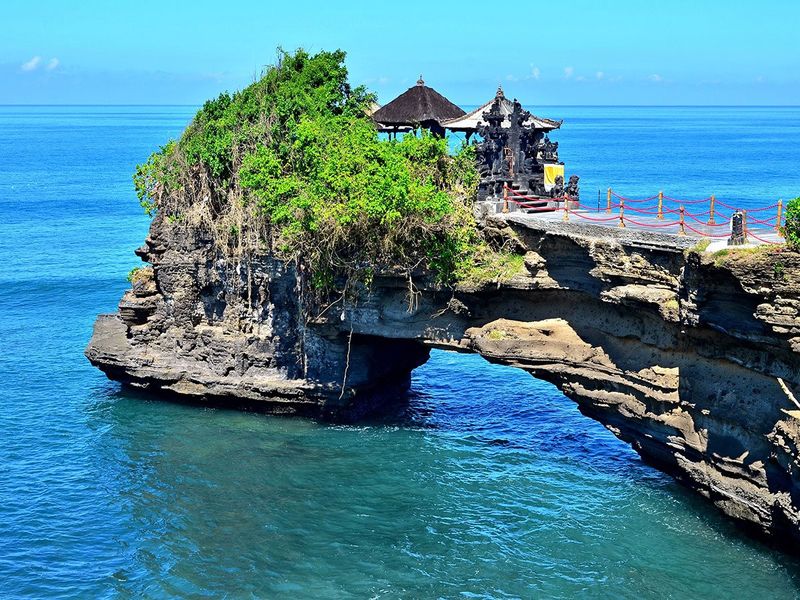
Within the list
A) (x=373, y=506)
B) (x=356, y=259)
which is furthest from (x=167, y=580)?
(x=356, y=259)

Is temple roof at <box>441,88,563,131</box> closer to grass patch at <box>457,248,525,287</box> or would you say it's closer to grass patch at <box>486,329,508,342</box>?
grass patch at <box>457,248,525,287</box>

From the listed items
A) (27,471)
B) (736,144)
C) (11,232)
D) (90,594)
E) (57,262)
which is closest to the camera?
(90,594)

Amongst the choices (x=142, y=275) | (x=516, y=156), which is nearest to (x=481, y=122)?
(x=516, y=156)

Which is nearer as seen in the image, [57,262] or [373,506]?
[373,506]

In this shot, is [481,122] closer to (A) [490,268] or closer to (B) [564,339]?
(A) [490,268]

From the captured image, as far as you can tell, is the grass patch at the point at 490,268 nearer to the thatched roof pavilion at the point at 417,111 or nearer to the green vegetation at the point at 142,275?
the thatched roof pavilion at the point at 417,111

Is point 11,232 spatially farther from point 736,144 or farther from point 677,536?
point 736,144

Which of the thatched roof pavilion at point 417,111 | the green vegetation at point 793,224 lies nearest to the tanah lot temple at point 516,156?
the thatched roof pavilion at point 417,111
